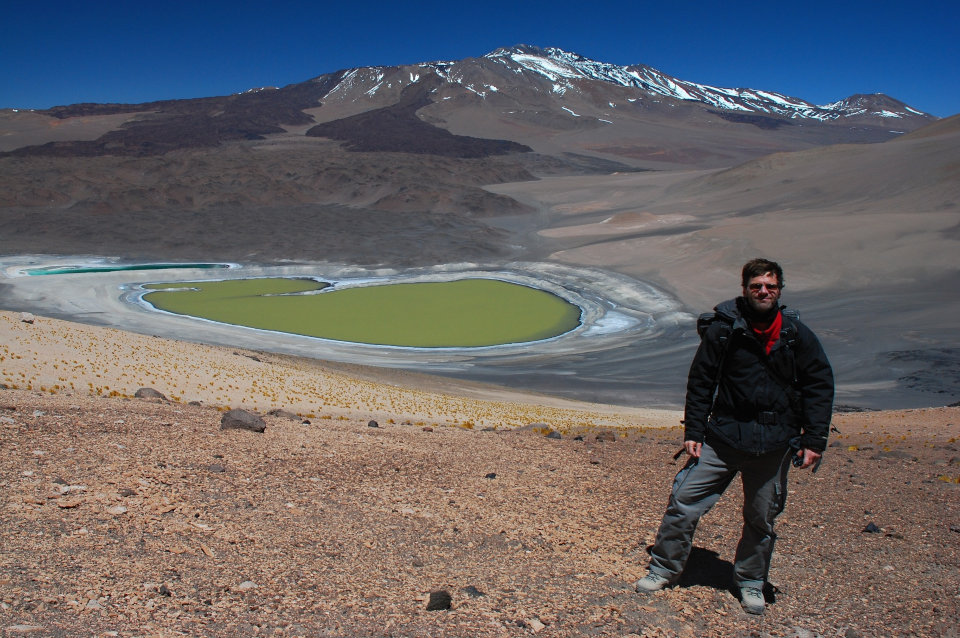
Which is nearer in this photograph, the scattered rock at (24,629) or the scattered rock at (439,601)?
the scattered rock at (24,629)

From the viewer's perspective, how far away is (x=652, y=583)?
14.0 ft

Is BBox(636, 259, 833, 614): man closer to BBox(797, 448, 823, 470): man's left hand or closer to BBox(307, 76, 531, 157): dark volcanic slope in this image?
BBox(797, 448, 823, 470): man's left hand

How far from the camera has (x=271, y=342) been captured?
30531 mm

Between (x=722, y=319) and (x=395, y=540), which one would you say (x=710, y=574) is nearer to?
(x=722, y=319)

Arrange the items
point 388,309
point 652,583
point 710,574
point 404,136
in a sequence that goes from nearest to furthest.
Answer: point 652,583
point 710,574
point 388,309
point 404,136

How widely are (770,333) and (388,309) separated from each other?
36325mm

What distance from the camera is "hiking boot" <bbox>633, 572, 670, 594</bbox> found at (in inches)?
167

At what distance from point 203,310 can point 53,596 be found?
120 feet

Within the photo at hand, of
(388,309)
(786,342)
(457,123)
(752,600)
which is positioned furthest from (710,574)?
(457,123)

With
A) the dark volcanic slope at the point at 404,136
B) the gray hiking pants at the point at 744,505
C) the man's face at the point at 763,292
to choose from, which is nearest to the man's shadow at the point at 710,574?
the gray hiking pants at the point at 744,505

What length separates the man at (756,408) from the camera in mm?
3879

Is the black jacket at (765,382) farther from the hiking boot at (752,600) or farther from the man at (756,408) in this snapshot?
the hiking boot at (752,600)

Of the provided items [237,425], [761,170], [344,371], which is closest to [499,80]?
[761,170]

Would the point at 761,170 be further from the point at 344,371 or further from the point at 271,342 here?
the point at 344,371
